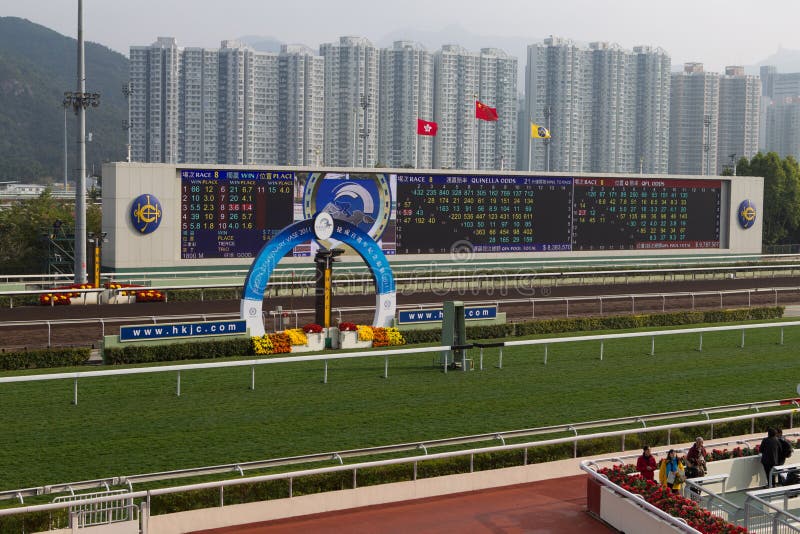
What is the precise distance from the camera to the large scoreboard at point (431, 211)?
951 inches

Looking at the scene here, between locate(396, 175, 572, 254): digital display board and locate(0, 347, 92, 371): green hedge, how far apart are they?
11.7 m

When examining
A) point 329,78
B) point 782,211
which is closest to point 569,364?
point 782,211

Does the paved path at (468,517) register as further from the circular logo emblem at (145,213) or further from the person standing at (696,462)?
the circular logo emblem at (145,213)

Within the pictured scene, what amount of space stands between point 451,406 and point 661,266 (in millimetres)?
19302

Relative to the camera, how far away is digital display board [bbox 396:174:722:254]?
27.2m

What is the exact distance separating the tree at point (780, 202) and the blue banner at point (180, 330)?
3325 centimetres

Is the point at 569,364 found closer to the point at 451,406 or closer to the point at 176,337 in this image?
the point at 451,406

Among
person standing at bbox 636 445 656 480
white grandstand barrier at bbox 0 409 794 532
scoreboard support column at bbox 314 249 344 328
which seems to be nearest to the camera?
white grandstand barrier at bbox 0 409 794 532

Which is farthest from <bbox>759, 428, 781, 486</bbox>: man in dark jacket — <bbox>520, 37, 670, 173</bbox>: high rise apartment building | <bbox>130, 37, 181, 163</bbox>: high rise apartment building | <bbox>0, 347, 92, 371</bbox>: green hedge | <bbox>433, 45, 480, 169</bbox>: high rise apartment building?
<bbox>130, 37, 181, 163</bbox>: high rise apartment building

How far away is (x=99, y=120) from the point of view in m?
151

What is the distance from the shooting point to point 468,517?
9703 mm

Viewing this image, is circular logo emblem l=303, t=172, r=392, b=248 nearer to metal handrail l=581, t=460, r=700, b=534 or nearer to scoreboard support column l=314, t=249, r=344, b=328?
scoreboard support column l=314, t=249, r=344, b=328

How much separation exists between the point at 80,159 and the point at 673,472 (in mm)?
17408

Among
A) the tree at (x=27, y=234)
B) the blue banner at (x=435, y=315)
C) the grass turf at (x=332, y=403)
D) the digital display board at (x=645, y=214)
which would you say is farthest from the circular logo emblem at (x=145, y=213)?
the digital display board at (x=645, y=214)
